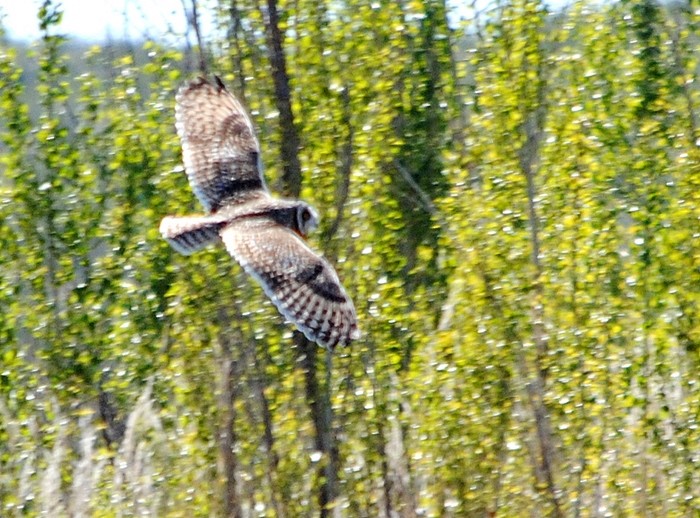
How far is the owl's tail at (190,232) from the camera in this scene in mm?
9328

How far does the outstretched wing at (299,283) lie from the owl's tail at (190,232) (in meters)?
0.18

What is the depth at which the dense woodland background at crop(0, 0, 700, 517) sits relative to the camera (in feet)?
35.4

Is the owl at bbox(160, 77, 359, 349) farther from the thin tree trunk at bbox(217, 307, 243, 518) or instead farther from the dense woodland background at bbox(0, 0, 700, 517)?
the thin tree trunk at bbox(217, 307, 243, 518)

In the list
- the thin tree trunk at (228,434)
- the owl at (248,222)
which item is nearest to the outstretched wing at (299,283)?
the owl at (248,222)

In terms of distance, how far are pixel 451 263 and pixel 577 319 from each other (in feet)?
5.67

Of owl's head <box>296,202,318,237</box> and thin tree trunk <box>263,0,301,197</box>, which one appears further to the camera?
thin tree trunk <box>263,0,301,197</box>

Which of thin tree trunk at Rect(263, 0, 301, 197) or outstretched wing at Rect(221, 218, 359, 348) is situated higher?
thin tree trunk at Rect(263, 0, 301, 197)

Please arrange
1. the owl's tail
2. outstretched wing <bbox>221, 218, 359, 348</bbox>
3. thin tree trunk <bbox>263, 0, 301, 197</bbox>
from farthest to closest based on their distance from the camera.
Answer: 1. thin tree trunk <bbox>263, 0, 301, 197</bbox>
2. the owl's tail
3. outstretched wing <bbox>221, 218, 359, 348</bbox>

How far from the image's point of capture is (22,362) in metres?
14.0

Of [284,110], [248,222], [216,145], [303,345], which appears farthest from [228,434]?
[284,110]

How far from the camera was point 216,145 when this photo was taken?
33.8ft

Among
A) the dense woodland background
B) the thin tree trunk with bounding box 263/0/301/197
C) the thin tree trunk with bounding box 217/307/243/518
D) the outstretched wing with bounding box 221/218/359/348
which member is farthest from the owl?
the thin tree trunk with bounding box 217/307/243/518

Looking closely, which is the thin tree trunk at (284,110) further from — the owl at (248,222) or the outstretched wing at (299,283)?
the outstretched wing at (299,283)

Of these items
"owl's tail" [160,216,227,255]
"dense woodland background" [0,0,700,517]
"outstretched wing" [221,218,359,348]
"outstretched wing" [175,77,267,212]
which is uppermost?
"outstretched wing" [175,77,267,212]
